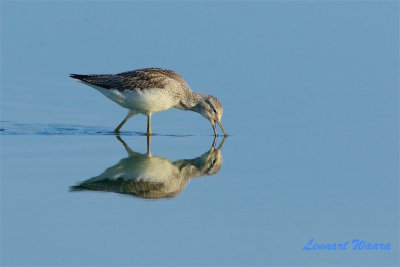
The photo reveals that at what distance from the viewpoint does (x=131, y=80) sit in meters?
16.6

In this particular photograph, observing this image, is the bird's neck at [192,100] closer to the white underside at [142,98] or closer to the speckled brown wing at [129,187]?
the white underside at [142,98]

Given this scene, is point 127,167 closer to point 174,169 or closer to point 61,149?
point 174,169

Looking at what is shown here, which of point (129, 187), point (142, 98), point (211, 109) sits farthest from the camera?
point (211, 109)

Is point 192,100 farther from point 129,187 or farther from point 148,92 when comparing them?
point 129,187

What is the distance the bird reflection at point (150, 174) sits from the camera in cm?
1239

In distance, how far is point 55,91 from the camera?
19422mm

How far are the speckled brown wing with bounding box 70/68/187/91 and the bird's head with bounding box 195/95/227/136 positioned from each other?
893 mm

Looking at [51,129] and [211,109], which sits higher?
[211,109]

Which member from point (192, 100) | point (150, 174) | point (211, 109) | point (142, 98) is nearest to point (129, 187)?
point (150, 174)

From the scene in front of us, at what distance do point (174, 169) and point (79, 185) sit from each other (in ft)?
6.50

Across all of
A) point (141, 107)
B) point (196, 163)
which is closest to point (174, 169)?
point (196, 163)

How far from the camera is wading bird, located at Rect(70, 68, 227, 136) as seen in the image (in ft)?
54.0

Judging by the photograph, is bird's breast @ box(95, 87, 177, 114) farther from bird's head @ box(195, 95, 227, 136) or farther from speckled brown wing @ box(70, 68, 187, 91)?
bird's head @ box(195, 95, 227, 136)

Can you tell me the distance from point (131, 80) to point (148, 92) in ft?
1.40
